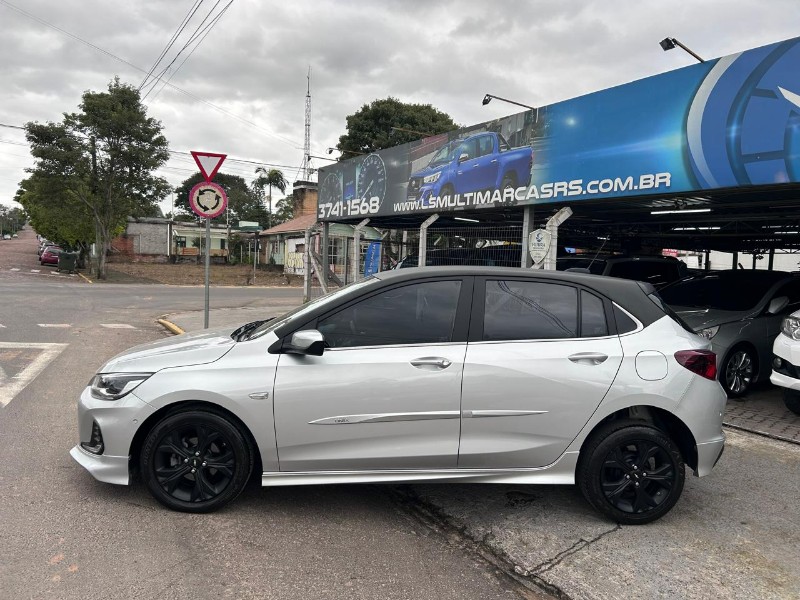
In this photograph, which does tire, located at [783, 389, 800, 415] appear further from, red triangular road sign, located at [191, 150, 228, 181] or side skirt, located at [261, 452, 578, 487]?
red triangular road sign, located at [191, 150, 228, 181]

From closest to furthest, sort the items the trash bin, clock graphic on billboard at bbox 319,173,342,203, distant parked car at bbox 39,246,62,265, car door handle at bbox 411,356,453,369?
car door handle at bbox 411,356,453,369 < clock graphic on billboard at bbox 319,173,342,203 < the trash bin < distant parked car at bbox 39,246,62,265

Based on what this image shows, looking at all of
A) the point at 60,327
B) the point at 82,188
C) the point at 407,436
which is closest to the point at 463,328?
the point at 407,436

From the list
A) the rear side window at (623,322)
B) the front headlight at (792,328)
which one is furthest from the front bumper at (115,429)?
the front headlight at (792,328)

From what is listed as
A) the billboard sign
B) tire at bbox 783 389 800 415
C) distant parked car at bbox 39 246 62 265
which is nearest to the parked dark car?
the billboard sign

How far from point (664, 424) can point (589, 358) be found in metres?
0.79

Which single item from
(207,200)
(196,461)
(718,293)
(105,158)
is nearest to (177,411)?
(196,461)

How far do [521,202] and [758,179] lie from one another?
3306mm

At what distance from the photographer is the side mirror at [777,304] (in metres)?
7.44

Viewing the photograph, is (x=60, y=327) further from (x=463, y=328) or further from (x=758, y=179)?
(x=758, y=179)

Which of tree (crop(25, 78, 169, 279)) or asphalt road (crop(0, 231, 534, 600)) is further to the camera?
tree (crop(25, 78, 169, 279))

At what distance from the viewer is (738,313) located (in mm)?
7262

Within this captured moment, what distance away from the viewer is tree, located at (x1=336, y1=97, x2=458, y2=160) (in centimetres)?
3584

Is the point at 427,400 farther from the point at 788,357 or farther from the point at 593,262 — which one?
the point at 593,262

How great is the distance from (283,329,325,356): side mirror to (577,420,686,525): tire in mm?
1809
